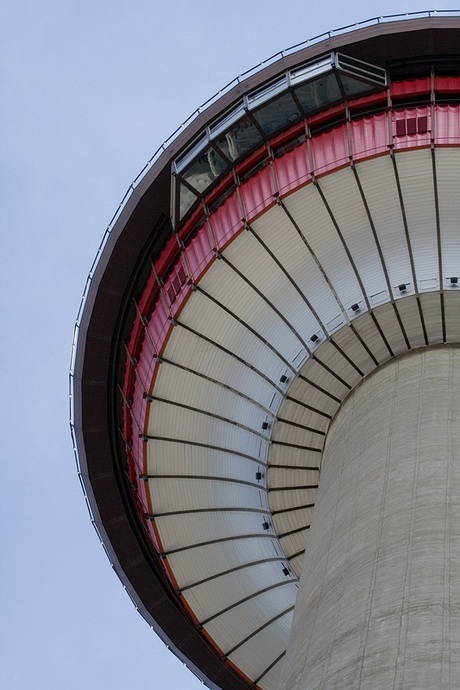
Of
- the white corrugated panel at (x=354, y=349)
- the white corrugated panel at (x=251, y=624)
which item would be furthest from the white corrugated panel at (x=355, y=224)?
the white corrugated panel at (x=251, y=624)

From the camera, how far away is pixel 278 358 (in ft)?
84.5

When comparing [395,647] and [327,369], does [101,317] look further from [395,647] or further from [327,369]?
[395,647]

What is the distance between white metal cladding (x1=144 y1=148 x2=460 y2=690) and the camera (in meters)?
23.8

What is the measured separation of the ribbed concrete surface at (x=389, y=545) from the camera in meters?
15.9

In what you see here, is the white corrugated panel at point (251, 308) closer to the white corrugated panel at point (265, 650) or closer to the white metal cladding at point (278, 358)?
the white metal cladding at point (278, 358)

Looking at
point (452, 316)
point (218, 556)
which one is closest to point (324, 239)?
point (452, 316)

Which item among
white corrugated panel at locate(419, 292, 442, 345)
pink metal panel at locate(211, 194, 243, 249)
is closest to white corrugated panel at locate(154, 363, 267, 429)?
pink metal panel at locate(211, 194, 243, 249)

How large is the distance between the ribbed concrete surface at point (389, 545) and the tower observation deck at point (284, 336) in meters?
0.08

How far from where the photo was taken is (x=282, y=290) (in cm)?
2536

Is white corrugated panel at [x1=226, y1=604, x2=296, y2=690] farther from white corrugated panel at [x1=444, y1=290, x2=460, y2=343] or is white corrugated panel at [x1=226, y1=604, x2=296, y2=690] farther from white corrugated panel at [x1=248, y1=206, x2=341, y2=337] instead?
white corrugated panel at [x1=444, y1=290, x2=460, y2=343]

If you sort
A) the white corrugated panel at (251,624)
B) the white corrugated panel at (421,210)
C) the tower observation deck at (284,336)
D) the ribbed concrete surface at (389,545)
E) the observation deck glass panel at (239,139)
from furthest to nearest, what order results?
Answer: the white corrugated panel at (251,624) → the observation deck glass panel at (239,139) → the white corrugated panel at (421,210) → the tower observation deck at (284,336) → the ribbed concrete surface at (389,545)

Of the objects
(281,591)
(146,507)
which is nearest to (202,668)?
(281,591)

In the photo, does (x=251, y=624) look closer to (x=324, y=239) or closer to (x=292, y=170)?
(x=324, y=239)

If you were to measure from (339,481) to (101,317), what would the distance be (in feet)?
30.9
